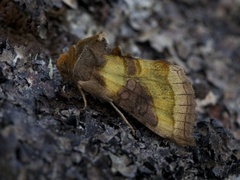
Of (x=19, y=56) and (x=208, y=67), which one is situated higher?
(x=19, y=56)

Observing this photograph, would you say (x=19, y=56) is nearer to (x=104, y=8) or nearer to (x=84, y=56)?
(x=84, y=56)

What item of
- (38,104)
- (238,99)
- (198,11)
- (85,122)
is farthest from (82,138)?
(198,11)

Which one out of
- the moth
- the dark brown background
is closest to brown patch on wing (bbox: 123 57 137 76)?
the moth

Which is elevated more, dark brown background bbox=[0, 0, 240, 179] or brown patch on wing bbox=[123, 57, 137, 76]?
brown patch on wing bbox=[123, 57, 137, 76]

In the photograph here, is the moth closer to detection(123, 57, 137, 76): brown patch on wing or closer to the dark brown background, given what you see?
detection(123, 57, 137, 76): brown patch on wing

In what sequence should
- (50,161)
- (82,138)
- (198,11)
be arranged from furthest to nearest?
(198,11)
(82,138)
(50,161)

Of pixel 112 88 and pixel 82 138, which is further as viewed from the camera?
pixel 112 88

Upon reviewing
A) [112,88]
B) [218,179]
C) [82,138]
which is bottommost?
[218,179]

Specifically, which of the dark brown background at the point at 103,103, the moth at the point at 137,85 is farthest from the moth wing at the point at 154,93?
the dark brown background at the point at 103,103
